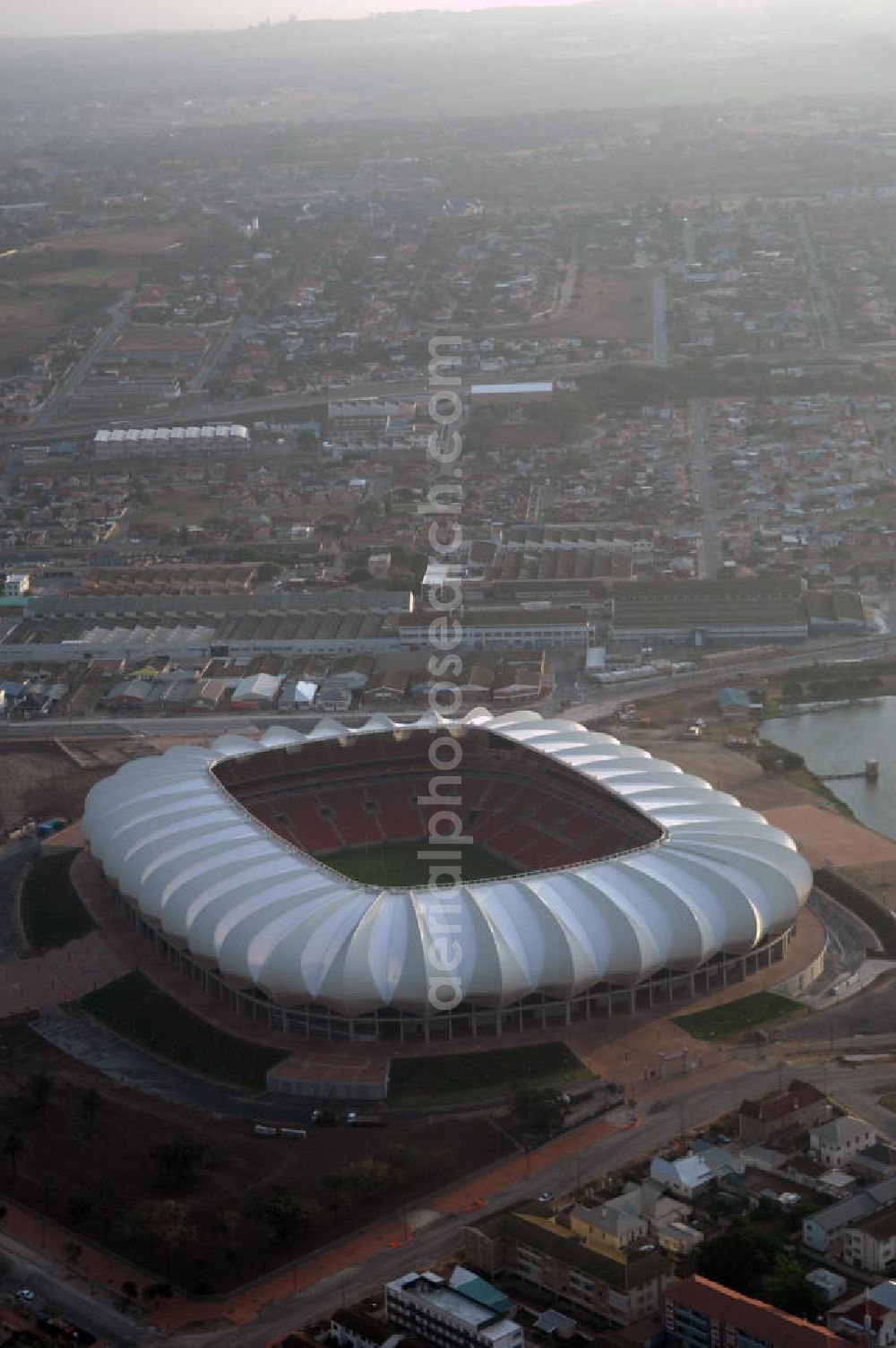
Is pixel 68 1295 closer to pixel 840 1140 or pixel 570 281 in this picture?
pixel 840 1140

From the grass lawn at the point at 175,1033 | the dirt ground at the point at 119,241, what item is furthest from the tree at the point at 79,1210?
the dirt ground at the point at 119,241

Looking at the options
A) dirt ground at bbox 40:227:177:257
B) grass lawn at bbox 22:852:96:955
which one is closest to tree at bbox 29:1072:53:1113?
grass lawn at bbox 22:852:96:955

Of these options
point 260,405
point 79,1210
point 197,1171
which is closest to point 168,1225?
point 79,1210

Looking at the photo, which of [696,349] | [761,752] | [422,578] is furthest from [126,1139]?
[696,349]

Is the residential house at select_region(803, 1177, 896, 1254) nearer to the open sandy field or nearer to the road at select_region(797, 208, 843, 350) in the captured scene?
the road at select_region(797, 208, 843, 350)

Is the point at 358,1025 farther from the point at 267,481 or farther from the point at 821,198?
the point at 821,198

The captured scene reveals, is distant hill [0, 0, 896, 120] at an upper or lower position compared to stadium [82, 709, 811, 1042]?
upper
